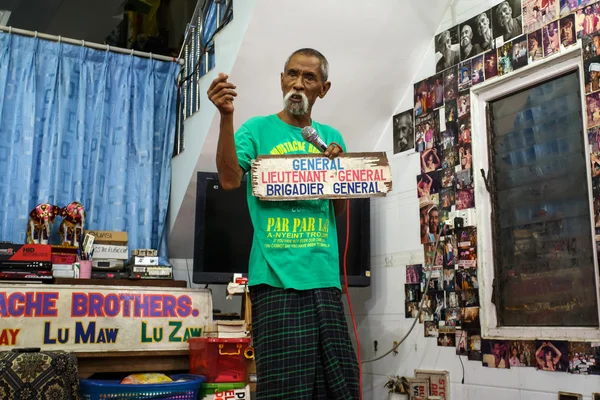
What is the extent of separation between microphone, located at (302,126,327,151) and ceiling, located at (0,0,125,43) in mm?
4108

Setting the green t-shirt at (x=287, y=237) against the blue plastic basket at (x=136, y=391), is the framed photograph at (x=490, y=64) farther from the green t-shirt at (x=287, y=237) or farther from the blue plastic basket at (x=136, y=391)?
the blue plastic basket at (x=136, y=391)

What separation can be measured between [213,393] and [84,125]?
6.17ft

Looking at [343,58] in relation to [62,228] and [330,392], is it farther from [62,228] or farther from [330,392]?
[330,392]

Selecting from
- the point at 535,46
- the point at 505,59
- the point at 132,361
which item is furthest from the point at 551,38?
the point at 132,361

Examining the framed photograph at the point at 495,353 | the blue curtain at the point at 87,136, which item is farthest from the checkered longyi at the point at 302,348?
the blue curtain at the point at 87,136

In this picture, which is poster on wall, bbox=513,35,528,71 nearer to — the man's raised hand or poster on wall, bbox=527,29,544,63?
poster on wall, bbox=527,29,544,63

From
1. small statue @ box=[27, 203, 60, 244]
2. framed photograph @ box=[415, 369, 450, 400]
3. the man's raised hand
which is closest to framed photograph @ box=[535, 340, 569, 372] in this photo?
framed photograph @ box=[415, 369, 450, 400]

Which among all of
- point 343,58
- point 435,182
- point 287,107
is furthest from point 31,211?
point 287,107

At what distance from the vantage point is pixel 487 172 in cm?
287

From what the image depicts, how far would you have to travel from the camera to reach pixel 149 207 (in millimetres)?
3842

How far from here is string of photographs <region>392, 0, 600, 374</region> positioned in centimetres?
245

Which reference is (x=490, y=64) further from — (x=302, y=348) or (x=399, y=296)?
(x=302, y=348)

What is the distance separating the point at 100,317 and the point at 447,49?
212 cm

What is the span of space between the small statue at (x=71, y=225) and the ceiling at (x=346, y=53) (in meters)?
0.65
